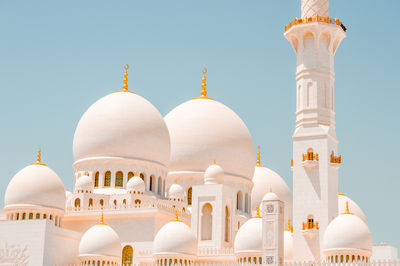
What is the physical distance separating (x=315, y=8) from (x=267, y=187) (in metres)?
15.8

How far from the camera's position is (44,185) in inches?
1435

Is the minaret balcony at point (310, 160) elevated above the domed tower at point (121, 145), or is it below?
below

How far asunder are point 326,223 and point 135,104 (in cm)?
1413

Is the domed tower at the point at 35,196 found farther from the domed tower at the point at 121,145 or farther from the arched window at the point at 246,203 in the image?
the arched window at the point at 246,203

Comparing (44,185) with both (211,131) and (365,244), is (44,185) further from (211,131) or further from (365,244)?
(365,244)

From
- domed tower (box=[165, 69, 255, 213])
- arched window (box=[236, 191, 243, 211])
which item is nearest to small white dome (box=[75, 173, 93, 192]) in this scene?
domed tower (box=[165, 69, 255, 213])

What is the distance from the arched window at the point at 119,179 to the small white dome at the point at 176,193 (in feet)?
8.85

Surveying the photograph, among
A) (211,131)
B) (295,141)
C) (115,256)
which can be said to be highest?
(211,131)

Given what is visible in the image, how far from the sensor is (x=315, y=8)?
36250 mm

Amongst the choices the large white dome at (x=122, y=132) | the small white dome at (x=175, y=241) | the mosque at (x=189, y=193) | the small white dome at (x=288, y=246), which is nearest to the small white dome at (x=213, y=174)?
the mosque at (x=189, y=193)

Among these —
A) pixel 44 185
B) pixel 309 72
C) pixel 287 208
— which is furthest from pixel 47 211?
pixel 287 208

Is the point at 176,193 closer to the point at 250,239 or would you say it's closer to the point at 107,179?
the point at 107,179

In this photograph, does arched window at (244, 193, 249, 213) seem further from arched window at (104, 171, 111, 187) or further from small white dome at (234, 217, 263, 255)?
small white dome at (234, 217, 263, 255)

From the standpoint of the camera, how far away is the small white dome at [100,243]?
33938mm
